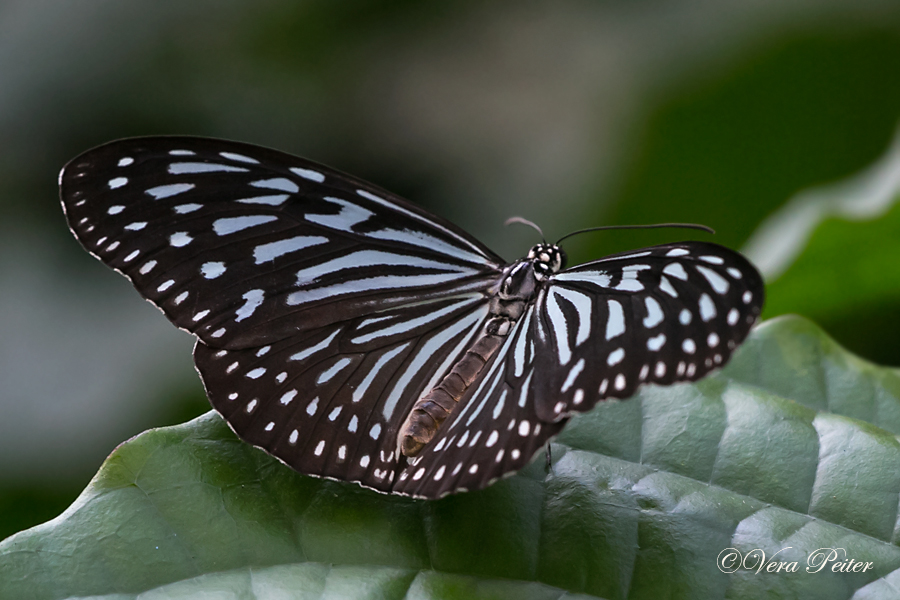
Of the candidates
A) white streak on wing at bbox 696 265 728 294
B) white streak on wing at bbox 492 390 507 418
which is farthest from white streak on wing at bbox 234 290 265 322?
white streak on wing at bbox 696 265 728 294

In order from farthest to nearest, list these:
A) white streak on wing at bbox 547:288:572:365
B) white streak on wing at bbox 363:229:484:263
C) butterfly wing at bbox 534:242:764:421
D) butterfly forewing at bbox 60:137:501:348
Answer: white streak on wing at bbox 363:229:484:263
butterfly forewing at bbox 60:137:501:348
white streak on wing at bbox 547:288:572:365
butterfly wing at bbox 534:242:764:421

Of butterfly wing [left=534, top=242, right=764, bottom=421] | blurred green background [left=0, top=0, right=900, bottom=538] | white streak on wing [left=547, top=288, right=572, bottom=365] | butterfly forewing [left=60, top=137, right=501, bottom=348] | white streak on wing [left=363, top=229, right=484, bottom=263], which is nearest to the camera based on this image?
butterfly wing [left=534, top=242, right=764, bottom=421]

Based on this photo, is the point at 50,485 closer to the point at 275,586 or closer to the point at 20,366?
the point at 20,366

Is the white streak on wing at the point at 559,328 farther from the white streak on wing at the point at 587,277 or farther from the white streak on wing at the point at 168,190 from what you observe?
the white streak on wing at the point at 168,190

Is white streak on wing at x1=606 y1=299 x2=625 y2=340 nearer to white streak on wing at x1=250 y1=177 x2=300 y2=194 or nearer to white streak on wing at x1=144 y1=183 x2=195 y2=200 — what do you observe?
white streak on wing at x1=250 y1=177 x2=300 y2=194

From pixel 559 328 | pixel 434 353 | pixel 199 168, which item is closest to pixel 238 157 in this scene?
pixel 199 168

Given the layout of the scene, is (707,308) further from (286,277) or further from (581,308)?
(286,277)

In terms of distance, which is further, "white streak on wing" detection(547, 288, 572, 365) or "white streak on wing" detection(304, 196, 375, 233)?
"white streak on wing" detection(304, 196, 375, 233)
